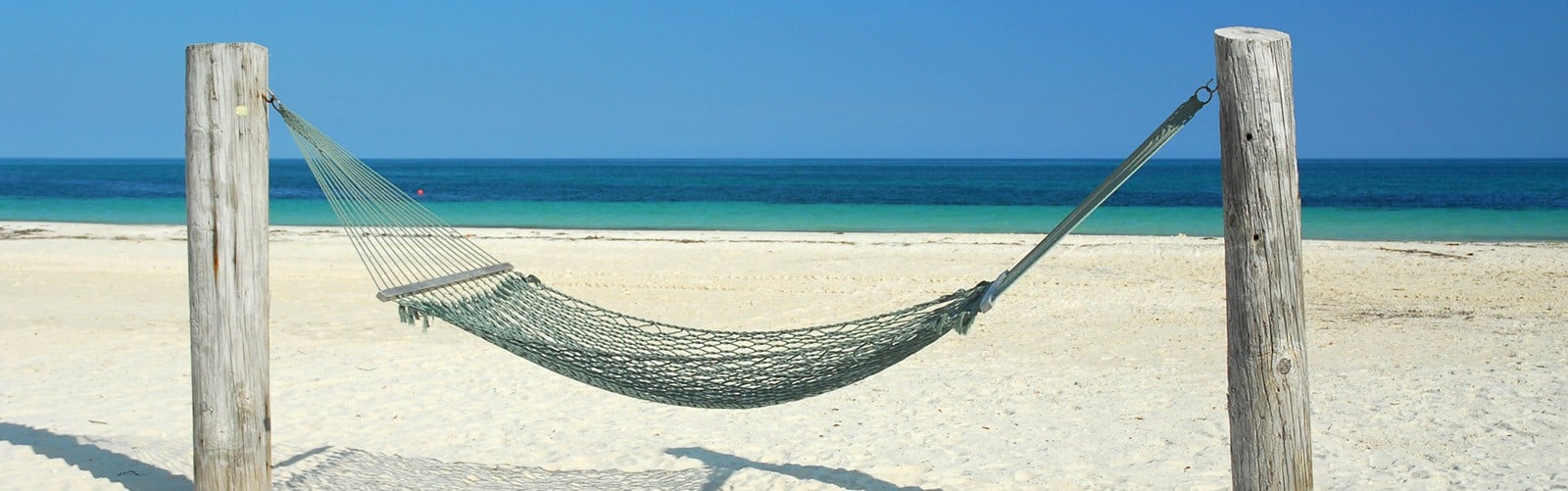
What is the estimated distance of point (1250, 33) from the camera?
2600 mm

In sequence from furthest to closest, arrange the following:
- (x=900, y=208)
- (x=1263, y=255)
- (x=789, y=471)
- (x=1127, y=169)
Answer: (x=900, y=208)
(x=789, y=471)
(x=1127, y=169)
(x=1263, y=255)

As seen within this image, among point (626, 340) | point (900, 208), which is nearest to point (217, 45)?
point (626, 340)

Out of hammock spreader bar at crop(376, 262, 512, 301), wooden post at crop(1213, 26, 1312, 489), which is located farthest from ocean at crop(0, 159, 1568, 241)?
wooden post at crop(1213, 26, 1312, 489)

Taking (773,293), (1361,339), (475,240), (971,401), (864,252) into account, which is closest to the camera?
(971,401)

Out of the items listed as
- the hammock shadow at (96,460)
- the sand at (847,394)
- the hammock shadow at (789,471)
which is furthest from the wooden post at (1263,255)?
the hammock shadow at (96,460)

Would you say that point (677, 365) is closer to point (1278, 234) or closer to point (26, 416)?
point (1278, 234)

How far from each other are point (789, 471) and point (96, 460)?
88.2 inches

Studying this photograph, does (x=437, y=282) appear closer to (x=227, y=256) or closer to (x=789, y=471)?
(x=227, y=256)

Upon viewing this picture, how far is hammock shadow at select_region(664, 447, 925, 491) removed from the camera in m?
3.93

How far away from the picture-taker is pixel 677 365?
3.58m

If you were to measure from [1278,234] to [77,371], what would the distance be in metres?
5.30

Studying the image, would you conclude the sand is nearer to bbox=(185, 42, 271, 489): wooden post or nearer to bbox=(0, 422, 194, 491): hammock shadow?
bbox=(0, 422, 194, 491): hammock shadow

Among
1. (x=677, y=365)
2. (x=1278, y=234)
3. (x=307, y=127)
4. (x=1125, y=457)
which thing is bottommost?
(x=1125, y=457)

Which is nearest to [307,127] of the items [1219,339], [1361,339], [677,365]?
[677,365]
